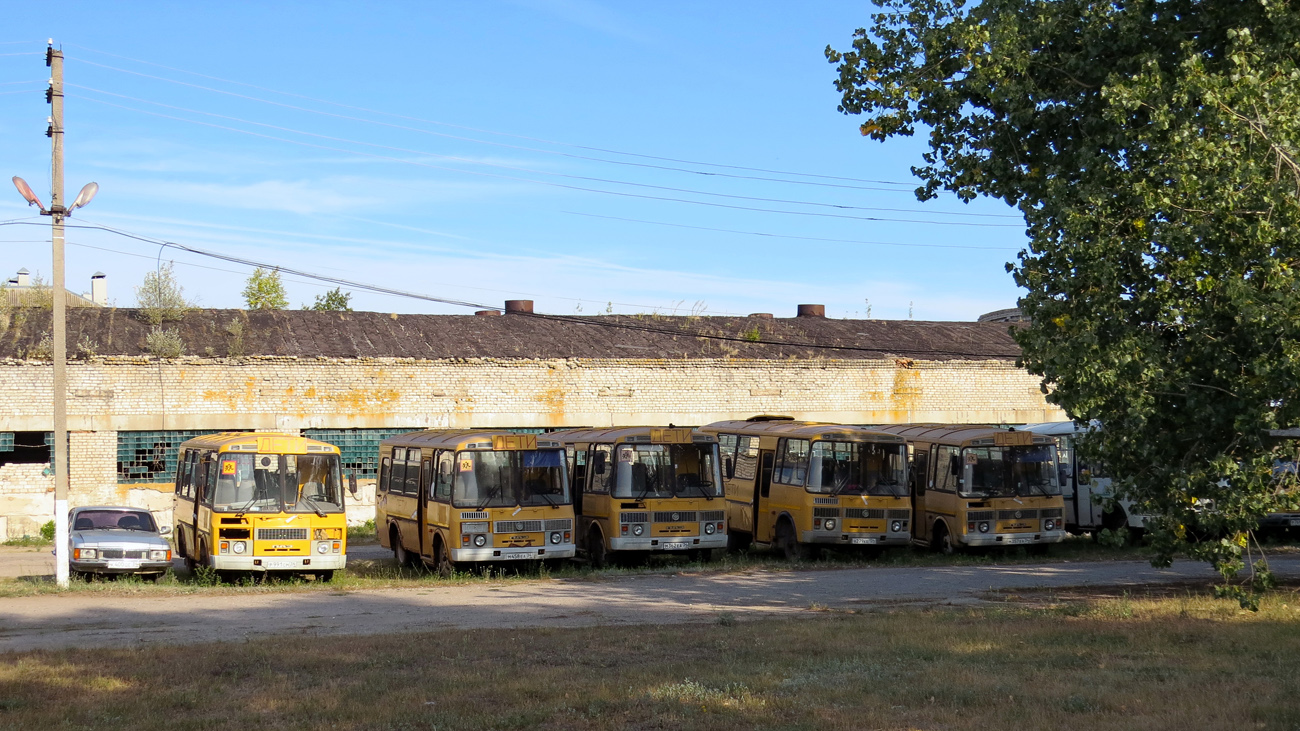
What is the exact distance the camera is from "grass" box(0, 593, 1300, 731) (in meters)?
9.07

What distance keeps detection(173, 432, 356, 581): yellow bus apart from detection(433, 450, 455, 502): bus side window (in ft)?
5.68

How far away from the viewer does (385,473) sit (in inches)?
1004

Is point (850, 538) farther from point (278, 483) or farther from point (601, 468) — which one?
point (278, 483)

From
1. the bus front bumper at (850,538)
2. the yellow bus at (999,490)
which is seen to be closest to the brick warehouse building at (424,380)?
the yellow bus at (999,490)

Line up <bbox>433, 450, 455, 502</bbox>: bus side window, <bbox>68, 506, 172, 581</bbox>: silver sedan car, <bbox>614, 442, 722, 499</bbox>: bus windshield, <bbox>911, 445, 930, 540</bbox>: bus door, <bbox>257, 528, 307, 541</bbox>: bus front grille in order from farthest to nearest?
<bbox>911, 445, 930, 540</bbox>: bus door, <bbox>614, 442, 722, 499</bbox>: bus windshield, <bbox>433, 450, 455, 502</bbox>: bus side window, <bbox>68, 506, 172, 581</bbox>: silver sedan car, <bbox>257, 528, 307, 541</bbox>: bus front grille

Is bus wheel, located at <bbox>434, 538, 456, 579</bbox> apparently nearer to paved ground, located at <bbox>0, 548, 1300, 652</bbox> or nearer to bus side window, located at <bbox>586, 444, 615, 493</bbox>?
paved ground, located at <bbox>0, 548, 1300, 652</bbox>

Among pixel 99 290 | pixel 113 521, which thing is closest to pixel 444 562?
pixel 113 521

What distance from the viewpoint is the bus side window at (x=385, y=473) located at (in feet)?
82.5

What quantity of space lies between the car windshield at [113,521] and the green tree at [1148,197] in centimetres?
1536

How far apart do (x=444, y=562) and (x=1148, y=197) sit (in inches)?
548

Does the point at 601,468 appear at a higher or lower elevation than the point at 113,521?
higher

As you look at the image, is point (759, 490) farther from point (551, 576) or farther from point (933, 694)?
point (933, 694)

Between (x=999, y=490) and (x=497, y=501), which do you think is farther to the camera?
(x=999, y=490)

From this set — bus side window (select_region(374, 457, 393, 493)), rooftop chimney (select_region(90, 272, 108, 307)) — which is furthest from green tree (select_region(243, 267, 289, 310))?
bus side window (select_region(374, 457, 393, 493))
